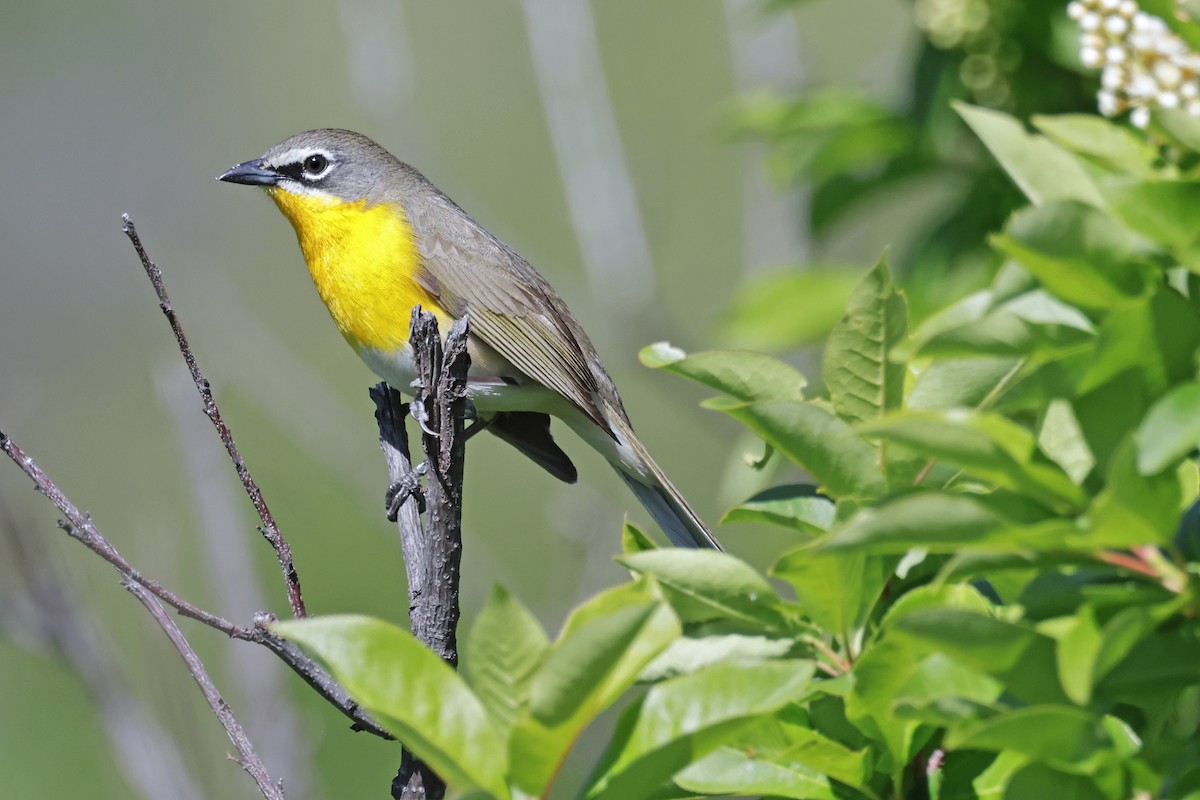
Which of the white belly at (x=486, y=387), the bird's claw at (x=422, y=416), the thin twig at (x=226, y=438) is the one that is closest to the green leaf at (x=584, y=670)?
the thin twig at (x=226, y=438)

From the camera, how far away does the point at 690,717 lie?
134 centimetres

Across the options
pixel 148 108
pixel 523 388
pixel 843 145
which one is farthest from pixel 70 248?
pixel 843 145

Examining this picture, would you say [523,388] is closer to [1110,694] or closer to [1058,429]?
[1058,429]

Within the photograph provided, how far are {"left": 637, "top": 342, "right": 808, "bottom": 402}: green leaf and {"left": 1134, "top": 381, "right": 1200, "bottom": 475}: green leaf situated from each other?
0.54 meters

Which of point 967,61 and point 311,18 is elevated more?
point 311,18

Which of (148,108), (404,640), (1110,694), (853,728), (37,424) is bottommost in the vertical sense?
(37,424)

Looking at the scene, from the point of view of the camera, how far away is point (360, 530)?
814cm

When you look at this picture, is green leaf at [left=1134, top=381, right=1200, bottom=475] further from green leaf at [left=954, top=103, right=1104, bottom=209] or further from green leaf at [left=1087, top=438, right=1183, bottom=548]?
green leaf at [left=954, top=103, right=1104, bottom=209]

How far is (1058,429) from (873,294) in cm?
30

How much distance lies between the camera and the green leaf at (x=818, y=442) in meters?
1.53

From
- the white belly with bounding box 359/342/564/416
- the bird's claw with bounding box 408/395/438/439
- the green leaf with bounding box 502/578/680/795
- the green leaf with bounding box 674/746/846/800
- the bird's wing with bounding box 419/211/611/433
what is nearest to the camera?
the green leaf with bounding box 502/578/680/795

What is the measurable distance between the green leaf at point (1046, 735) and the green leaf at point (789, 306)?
7.85 feet

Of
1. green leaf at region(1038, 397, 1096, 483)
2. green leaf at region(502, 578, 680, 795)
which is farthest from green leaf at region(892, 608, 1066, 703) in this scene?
green leaf at region(1038, 397, 1096, 483)

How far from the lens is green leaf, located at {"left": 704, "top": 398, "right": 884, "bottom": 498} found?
1.53m
